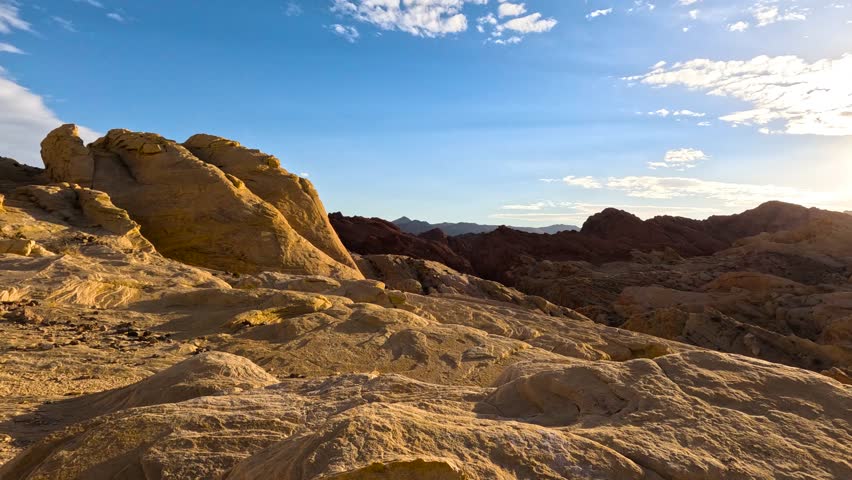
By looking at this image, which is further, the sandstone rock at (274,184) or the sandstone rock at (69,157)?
the sandstone rock at (274,184)

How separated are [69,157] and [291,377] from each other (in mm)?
16097

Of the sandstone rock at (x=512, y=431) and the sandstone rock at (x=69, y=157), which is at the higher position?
the sandstone rock at (x=69, y=157)

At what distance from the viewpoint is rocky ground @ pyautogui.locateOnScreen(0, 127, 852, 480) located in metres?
2.53

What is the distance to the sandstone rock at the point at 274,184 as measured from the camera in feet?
69.6

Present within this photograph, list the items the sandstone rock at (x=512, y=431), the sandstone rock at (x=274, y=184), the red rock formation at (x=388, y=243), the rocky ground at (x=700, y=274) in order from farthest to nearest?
1. the red rock formation at (x=388, y=243)
2. the sandstone rock at (x=274, y=184)
3. the rocky ground at (x=700, y=274)
4. the sandstone rock at (x=512, y=431)

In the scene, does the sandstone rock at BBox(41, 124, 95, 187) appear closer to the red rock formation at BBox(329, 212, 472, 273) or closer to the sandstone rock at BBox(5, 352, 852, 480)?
the sandstone rock at BBox(5, 352, 852, 480)

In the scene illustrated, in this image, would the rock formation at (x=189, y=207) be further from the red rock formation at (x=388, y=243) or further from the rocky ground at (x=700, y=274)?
the red rock formation at (x=388, y=243)

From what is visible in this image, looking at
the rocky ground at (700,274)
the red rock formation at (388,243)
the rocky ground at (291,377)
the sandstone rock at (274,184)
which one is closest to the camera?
the rocky ground at (291,377)

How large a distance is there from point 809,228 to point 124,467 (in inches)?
1690

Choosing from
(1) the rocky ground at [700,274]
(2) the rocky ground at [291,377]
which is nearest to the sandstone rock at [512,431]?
(2) the rocky ground at [291,377]

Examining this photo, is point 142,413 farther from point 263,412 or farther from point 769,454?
point 769,454

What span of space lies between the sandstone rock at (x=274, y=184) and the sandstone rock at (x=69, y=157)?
Result: 4101 mm

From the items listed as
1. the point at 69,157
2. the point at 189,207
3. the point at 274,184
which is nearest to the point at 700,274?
the point at 274,184

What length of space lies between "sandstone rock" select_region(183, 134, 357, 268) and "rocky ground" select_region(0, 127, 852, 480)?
2719 mm
